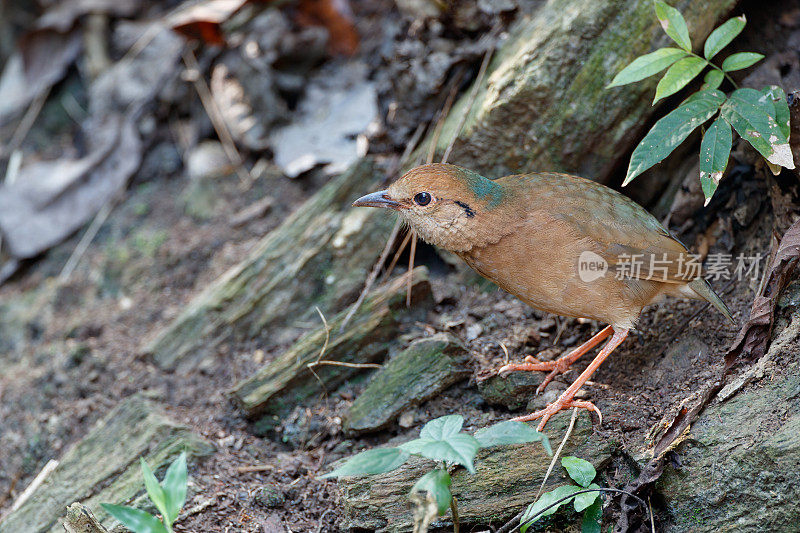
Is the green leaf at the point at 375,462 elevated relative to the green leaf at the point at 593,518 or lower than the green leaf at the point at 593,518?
elevated

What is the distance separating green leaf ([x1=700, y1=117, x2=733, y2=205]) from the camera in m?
3.37

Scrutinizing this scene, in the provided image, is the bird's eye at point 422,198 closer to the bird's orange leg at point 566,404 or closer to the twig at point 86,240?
the bird's orange leg at point 566,404

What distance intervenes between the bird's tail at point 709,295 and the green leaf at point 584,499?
1.30m

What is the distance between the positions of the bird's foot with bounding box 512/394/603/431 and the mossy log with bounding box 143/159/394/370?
1.64 meters

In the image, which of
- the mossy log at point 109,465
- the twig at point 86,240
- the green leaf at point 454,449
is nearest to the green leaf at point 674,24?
the green leaf at point 454,449

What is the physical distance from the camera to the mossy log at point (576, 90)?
13.6ft

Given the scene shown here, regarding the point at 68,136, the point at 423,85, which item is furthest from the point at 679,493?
Result: the point at 68,136

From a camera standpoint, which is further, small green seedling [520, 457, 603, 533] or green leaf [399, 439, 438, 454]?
small green seedling [520, 457, 603, 533]

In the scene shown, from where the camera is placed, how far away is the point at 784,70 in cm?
432

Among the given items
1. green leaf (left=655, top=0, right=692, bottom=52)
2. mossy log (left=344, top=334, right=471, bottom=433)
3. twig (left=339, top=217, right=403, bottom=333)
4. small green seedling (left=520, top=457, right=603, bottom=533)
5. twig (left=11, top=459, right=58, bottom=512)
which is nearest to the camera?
small green seedling (left=520, top=457, right=603, bottom=533)

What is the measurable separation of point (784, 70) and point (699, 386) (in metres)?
2.20

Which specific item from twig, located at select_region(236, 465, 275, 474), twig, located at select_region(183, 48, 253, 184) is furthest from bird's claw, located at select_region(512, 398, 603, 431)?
twig, located at select_region(183, 48, 253, 184)

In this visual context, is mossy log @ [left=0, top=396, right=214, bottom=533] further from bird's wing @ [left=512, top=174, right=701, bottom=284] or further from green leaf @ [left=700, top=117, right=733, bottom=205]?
green leaf @ [left=700, top=117, right=733, bottom=205]

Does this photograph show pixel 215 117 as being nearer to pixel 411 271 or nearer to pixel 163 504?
pixel 411 271
